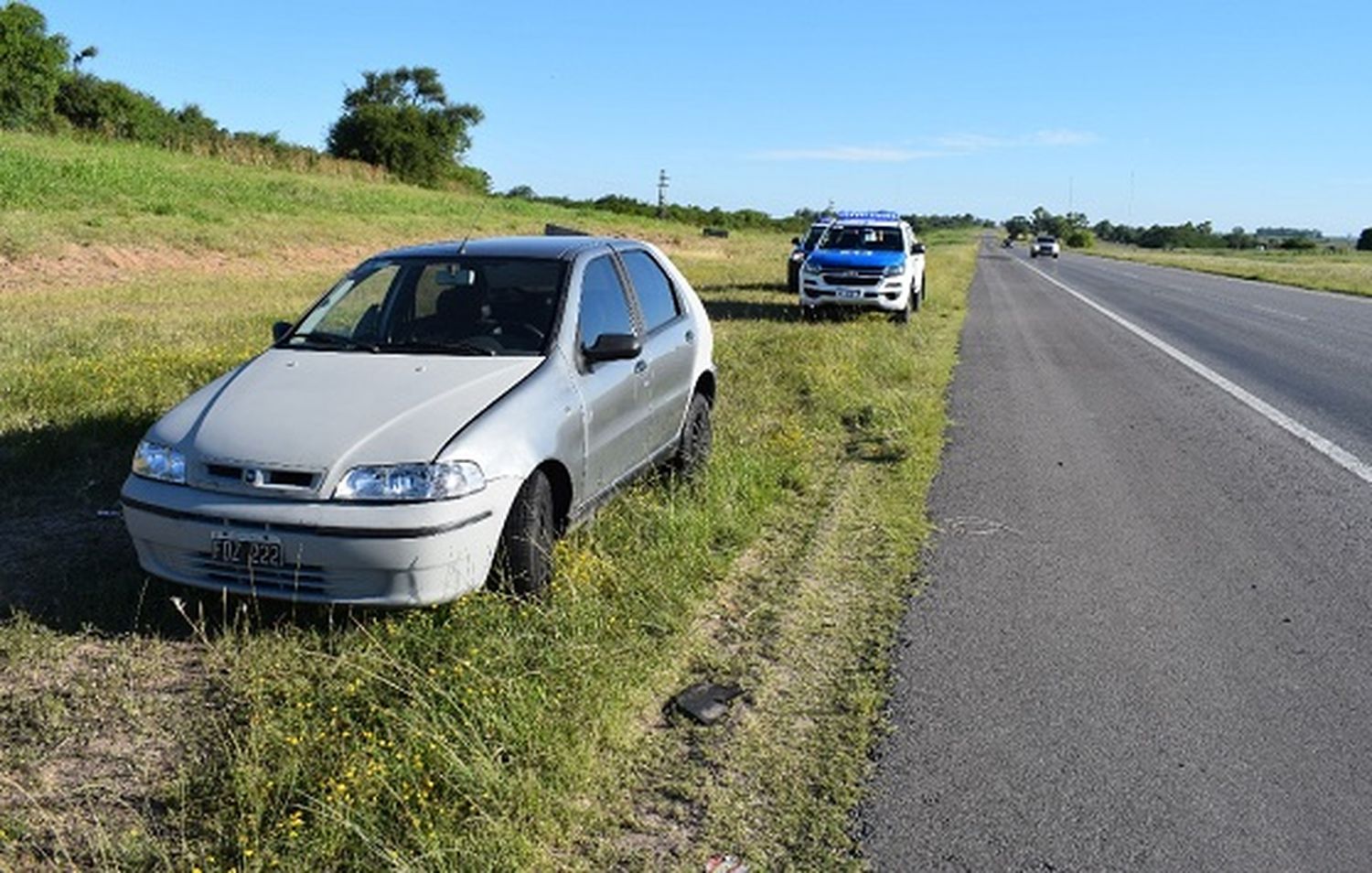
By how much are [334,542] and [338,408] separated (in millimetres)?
687

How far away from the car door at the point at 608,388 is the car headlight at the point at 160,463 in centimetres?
171

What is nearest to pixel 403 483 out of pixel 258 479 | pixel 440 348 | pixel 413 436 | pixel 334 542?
pixel 413 436

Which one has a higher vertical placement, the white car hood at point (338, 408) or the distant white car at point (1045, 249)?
the distant white car at point (1045, 249)

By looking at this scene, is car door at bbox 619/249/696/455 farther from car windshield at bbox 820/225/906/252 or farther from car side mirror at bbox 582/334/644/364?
car windshield at bbox 820/225/906/252

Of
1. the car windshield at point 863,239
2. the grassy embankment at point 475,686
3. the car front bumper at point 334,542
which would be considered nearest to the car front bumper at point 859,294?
the car windshield at point 863,239

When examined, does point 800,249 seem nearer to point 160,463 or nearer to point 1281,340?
point 1281,340

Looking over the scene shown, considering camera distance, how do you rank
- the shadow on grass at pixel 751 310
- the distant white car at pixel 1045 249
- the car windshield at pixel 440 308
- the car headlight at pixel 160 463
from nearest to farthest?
the car headlight at pixel 160 463
the car windshield at pixel 440 308
the shadow on grass at pixel 751 310
the distant white car at pixel 1045 249

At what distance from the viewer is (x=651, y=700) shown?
12.9ft

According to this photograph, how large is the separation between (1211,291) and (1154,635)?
30.8 m

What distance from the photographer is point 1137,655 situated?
14.6ft

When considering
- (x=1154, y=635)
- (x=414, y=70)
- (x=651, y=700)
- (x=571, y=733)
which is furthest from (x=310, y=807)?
(x=414, y=70)

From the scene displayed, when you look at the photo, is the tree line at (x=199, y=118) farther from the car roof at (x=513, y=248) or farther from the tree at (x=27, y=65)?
the car roof at (x=513, y=248)

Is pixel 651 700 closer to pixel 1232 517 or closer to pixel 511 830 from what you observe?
pixel 511 830

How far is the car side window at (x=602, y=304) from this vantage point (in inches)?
218
